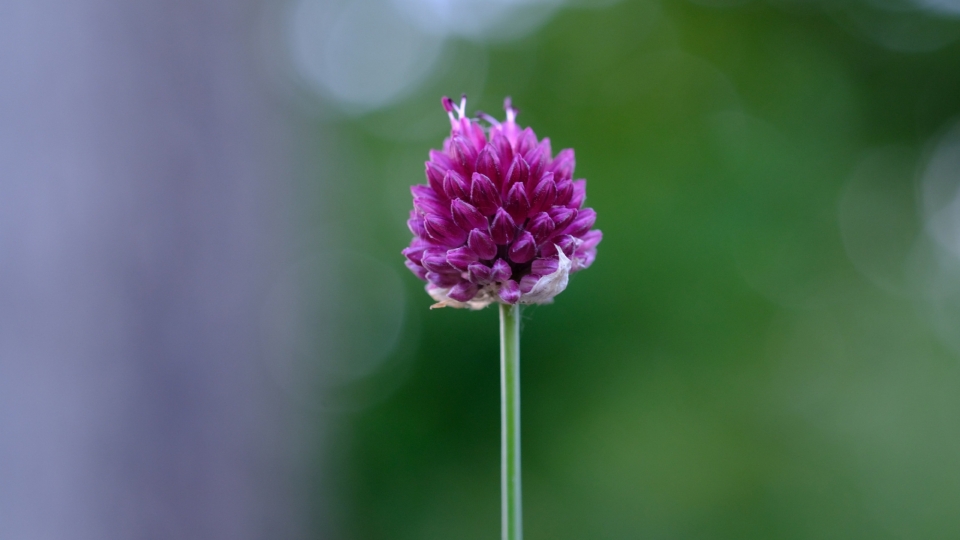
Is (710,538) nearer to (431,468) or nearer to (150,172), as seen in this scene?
(431,468)

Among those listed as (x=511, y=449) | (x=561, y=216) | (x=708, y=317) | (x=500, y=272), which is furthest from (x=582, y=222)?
(x=708, y=317)

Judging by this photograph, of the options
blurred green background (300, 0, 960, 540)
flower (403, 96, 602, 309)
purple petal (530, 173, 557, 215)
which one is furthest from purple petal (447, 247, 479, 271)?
blurred green background (300, 0, 960, 540)

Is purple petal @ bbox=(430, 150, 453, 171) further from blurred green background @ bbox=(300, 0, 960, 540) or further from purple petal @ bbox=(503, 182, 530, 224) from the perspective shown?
blurred green background @ bbox=(300, 0, 960, 540)

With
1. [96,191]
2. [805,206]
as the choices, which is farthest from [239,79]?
[805,206]

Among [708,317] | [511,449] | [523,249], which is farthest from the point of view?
[708,317]

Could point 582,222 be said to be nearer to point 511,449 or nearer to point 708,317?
point 511,449

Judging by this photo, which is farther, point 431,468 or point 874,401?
point 431,468
